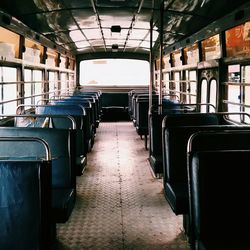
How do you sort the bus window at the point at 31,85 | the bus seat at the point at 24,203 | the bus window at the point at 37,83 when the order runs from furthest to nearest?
the bus window at the point at 37,83 < the bus window at the point at 31,85 < the bus seat at the point at 24,203

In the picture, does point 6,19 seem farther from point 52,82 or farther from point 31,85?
point 52,82

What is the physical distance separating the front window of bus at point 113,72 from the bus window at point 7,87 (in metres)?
7.71

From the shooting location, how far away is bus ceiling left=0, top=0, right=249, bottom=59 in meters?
4.85

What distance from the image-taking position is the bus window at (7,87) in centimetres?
483

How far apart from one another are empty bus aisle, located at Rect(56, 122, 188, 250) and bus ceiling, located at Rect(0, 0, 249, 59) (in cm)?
195

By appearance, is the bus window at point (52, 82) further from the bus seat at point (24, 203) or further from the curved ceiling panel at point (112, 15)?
the bus seat at point (24, 203)

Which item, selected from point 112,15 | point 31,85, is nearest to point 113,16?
point 112,15

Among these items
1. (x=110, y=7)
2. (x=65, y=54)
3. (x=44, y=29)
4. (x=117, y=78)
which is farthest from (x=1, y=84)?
(x=117, y=78)

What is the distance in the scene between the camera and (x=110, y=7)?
18.1 ft

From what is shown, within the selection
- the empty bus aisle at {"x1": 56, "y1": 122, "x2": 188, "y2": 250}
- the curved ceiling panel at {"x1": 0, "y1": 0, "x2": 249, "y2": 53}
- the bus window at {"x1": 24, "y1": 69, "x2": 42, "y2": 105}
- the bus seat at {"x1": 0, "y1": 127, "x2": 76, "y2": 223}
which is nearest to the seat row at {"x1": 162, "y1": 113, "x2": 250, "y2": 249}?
the empty bus aisle at {"x1": 56, "y1": 122, "x2": 188, "y2": 250}

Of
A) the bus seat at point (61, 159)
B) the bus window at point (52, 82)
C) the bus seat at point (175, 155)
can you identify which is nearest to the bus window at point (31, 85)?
the bus window at point (52, 82)

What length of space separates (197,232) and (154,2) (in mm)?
3531

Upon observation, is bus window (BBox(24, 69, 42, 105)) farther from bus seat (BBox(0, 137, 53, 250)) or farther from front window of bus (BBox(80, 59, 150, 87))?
front window of bus (BBox(80, 59, 150, 87))

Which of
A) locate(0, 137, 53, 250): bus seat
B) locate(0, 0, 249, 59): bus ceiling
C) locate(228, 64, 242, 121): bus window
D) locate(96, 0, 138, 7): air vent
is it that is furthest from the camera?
locate(96, 0, 138, 7): air vent
